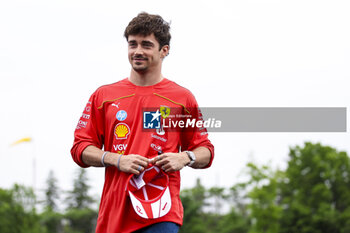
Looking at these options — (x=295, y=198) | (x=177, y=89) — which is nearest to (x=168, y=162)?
(x=177, y=89)

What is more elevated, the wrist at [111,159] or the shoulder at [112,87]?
the shoulder at [112,87]

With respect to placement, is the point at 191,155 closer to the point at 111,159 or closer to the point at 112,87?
the point at 111,159

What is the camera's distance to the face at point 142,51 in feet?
16.3

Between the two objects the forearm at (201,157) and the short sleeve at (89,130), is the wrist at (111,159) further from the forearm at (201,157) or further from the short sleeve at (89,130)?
the forearm at (201,157)

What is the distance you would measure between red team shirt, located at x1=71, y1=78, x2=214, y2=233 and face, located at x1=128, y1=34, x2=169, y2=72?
9.6 inches

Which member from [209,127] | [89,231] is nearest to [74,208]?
[89,231]

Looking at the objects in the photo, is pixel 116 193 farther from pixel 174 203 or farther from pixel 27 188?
pixel 27 188

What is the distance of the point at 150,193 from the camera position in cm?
492

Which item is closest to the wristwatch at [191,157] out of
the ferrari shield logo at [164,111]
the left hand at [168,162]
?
the left hand at [168,162]

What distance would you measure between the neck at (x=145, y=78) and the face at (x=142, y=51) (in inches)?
3.6

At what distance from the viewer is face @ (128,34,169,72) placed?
4.98 meters

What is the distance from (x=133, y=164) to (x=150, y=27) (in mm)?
1263

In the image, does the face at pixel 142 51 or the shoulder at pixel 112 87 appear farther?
the shoulder at pixel 112 87

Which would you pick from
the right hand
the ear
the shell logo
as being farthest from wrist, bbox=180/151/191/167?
the ear
